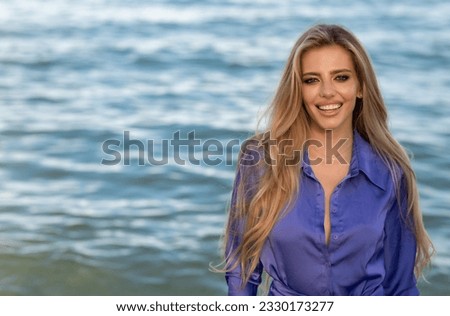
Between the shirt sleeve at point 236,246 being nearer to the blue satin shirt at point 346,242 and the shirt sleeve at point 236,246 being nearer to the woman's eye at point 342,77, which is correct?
the blue satin shirt at point 346,242

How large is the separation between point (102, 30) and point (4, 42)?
1282mm

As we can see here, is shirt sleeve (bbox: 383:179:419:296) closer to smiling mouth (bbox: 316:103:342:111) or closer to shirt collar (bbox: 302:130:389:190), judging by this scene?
shirt collar (bbox: 302:130:389:190)

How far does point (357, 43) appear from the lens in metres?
3.22

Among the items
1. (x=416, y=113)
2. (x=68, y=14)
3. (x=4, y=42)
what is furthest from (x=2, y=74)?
(x=416, y=113)

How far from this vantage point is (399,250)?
3270 mm

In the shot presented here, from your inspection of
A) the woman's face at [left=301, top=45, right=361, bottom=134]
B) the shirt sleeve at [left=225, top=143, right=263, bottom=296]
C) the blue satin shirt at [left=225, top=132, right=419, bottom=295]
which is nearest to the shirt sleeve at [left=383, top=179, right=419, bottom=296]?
the blue satin shirt at [left=225, top=132, right=419, bottom=295]

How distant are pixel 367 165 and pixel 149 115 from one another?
19.5 feet

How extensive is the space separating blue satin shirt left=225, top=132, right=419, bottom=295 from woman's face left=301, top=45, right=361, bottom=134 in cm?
16

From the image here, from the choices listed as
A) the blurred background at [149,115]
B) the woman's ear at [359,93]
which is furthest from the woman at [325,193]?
the blurred background at [149,115]

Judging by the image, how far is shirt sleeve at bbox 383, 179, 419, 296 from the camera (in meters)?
3.24

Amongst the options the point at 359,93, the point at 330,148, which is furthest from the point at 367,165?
the point at 359,93

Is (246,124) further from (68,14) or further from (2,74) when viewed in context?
(68,14)

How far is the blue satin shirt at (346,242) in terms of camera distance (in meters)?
3.15

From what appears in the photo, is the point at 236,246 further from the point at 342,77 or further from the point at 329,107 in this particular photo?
the point at 342,77
